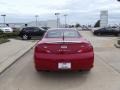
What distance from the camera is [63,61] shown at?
8.14 meters

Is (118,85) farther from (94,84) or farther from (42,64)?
(42,64)

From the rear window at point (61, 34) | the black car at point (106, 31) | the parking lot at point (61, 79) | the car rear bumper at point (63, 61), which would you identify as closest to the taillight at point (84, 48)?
the car rear bumper at point (63, 61)

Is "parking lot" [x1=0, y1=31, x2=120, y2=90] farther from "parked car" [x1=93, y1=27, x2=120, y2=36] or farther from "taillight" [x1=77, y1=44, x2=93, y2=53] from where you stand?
"parked car" [x1=93, y1=27, x2=120, y2=36]

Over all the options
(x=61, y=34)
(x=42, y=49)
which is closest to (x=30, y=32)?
(x=61, y=34)

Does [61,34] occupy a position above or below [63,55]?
above

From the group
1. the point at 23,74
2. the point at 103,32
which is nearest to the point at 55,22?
the point at 103,32

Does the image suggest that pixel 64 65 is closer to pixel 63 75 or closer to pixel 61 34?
pixel 63 75

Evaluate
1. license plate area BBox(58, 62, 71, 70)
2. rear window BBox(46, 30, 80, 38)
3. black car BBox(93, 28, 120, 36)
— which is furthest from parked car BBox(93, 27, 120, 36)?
license plate area BBox(58, 62, 71, 70)

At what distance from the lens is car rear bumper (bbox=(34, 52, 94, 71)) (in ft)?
26.7

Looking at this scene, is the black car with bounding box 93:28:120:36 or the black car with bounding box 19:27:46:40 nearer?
the black car with bounding box 19:27:46:40

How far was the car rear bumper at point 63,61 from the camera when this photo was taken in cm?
813

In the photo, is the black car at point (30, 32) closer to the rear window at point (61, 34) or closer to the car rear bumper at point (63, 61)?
the rear window at point (61, 34)

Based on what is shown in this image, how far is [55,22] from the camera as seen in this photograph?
79438 millimetres

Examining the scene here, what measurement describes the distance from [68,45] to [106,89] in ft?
5.87
